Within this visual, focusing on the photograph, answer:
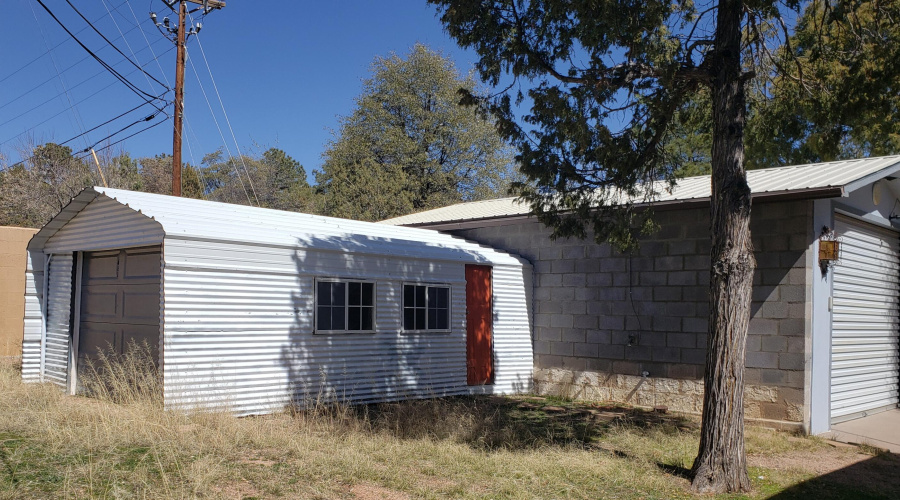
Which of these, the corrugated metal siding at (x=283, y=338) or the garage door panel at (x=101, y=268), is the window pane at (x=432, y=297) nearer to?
the corrugated metal siding at (x=283, y=338)

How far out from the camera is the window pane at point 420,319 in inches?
501

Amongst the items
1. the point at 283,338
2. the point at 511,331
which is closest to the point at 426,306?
the point at 511,331

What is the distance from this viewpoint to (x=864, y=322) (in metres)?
11.8

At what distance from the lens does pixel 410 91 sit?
107ft

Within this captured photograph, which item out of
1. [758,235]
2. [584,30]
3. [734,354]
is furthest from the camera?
[758,235]

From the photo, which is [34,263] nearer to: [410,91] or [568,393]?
[568,393]

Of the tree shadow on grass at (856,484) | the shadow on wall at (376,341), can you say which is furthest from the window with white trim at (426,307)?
the tree shadow on grass at (856,484)

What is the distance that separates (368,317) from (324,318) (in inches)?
35.3

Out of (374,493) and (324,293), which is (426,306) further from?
(374,493)

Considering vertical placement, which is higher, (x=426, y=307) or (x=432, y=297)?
(x=432, y=297)

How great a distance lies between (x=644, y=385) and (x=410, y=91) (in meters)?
23.0

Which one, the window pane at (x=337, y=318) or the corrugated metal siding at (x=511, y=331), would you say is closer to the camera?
the window pane at (x=337, y=318)

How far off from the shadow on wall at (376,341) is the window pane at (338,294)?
0.17 m

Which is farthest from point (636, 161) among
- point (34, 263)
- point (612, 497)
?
point (34, 263)
